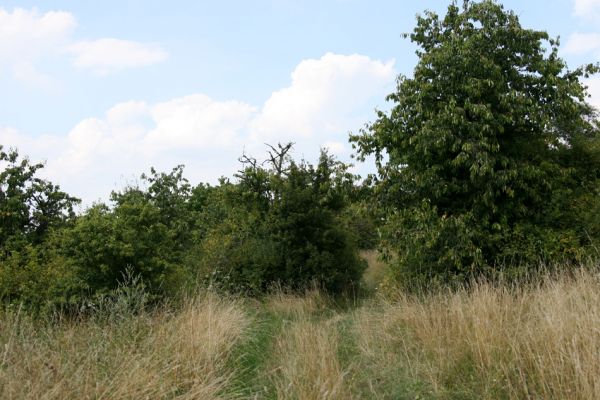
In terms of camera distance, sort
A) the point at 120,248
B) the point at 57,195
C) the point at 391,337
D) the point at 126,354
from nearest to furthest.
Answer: the point at 126,354
the point at 391,337
the point at 120,248
the point at 57,195

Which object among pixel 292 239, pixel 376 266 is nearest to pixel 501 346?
pixel 292 239

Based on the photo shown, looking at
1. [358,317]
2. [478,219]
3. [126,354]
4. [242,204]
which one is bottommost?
[358,317]

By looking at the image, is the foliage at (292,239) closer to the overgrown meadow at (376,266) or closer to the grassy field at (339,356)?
the overgrown meadow at (376,266)

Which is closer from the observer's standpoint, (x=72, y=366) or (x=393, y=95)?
(x=72, y=366)

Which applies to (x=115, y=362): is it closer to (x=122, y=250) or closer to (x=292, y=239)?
(x=122, y=250)

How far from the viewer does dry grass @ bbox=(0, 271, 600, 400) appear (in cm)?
363

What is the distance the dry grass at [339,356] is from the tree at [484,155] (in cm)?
457

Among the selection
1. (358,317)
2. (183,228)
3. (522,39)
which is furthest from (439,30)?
(183,228)

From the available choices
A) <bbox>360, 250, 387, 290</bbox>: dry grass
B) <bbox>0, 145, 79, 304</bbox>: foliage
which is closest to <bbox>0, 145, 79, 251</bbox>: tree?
<bbox>0, 145, 79, 304</bbox>: foliage

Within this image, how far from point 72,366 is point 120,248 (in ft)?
21.2

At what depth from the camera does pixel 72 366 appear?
3.69m

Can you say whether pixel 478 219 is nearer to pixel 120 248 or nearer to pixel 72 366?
pixel 120 248

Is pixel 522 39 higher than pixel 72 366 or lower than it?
higher

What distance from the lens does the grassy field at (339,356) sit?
363 cm
